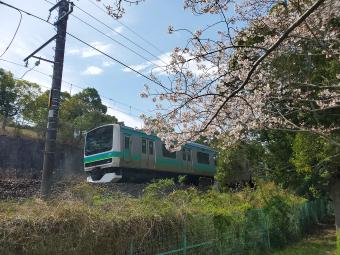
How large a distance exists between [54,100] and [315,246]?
25.6 feet

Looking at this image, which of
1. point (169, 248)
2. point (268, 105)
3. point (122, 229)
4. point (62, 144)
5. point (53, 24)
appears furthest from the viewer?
point (62, 144)

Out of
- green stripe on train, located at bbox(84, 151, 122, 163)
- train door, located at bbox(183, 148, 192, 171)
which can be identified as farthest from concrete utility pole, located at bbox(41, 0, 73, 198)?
train door, located at bbox(183, 148, 192, 171)

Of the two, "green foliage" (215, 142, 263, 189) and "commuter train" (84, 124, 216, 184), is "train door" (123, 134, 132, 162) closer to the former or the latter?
"commuter train" (84, 124, 216, 184)

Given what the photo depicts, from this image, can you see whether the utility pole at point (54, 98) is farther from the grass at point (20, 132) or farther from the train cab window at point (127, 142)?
the grass at point (20, 132)

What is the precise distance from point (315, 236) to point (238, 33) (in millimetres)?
8679

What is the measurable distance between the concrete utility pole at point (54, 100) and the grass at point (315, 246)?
219 inches

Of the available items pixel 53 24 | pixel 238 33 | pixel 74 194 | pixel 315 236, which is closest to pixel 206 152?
pixel 315 236

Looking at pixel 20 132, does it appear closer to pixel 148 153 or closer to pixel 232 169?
pixel 148 153

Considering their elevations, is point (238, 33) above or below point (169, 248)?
above

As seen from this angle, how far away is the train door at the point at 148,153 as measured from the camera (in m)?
16.7

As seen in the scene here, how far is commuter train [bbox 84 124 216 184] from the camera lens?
15500mm

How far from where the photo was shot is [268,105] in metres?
8.12

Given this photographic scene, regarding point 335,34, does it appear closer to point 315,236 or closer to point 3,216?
point 3,216

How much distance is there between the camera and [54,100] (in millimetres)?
9031
